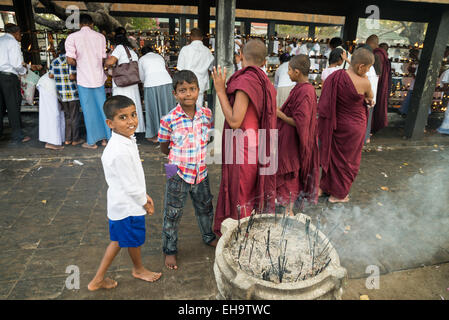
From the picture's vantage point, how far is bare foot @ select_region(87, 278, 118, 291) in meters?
2.74

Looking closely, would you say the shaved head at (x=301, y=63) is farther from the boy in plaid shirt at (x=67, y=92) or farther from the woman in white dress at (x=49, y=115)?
the woman in white dress at (x=49, y=115)

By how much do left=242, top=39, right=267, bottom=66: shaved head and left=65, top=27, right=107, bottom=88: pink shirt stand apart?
3508mm

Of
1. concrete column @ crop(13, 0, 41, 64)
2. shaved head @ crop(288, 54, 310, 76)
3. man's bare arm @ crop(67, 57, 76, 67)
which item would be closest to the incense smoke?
shaved head @ crop(288, 54, 310, 76)

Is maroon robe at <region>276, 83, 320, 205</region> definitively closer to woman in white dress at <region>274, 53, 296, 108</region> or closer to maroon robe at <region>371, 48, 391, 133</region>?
woman in white dress at <region>274, 53, 296, 108</region>

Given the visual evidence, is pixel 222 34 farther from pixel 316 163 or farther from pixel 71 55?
pixel 316 163

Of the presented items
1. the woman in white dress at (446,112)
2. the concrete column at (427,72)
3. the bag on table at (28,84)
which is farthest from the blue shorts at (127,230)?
the woman in white dress at (446,112)

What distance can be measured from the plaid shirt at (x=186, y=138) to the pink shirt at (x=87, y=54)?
3377 mm

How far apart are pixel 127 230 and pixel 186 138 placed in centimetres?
90

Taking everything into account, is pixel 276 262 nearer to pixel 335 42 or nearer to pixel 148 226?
pixel 148 226

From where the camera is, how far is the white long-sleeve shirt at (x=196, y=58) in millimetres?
5941

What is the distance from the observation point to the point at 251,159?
306 centimetres

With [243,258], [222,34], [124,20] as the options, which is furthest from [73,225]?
[124,20]

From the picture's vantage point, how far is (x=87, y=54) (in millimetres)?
5398

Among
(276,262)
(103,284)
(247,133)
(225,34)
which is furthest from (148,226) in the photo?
(225,34)
